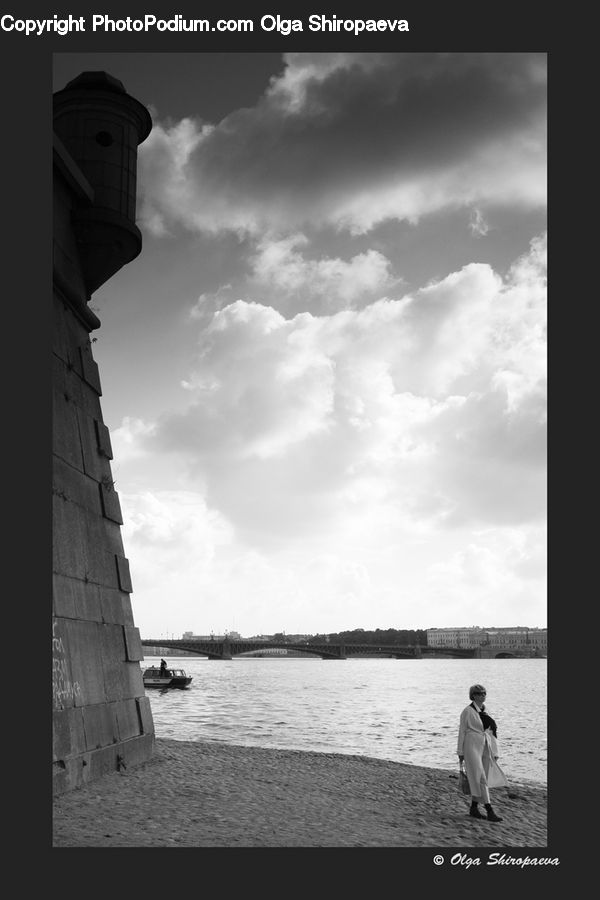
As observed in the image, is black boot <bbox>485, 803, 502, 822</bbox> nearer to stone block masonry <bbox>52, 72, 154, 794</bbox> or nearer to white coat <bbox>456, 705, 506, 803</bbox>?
A: white coat <bbox>456, 705, 506, 803</bbox>

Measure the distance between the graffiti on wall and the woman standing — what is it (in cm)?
637

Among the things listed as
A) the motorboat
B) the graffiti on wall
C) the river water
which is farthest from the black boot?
the motorboat

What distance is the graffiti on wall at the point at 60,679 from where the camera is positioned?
39.1 feet

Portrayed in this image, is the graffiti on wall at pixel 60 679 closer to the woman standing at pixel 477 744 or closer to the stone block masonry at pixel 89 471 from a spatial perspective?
the stone block masonry at pixel 89 471

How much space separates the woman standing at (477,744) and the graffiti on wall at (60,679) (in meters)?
6.37

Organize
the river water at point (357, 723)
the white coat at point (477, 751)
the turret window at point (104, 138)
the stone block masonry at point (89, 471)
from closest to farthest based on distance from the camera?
the white coat at point (477, 751) < the stone block masonry at point (89, 471) < the turret window at point (104, 138) < the river water at point (357, 723)

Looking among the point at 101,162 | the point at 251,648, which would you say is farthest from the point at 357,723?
the point at 251,648

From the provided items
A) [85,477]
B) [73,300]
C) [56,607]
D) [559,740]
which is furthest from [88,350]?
[559,740]

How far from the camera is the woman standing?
1137cm

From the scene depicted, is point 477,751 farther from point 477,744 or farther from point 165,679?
point 165,679

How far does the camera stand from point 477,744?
37.4 ft

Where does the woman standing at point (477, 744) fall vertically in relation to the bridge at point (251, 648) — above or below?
above

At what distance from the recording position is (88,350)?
54.4 ft

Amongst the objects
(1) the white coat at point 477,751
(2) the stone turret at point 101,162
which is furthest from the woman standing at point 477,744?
(2) the stone turret at point 101,162
